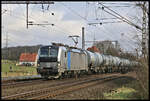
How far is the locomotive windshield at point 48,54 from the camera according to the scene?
1001 inches

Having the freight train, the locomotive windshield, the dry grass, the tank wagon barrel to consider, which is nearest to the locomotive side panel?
the freight train

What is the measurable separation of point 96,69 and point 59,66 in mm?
15190

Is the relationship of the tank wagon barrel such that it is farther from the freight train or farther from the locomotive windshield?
the locomotive windshield

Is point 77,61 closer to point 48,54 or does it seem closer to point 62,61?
point 62,61

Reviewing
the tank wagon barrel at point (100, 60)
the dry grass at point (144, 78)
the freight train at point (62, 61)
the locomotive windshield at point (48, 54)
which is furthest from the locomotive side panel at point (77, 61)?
the dry grass at point (144, 78)

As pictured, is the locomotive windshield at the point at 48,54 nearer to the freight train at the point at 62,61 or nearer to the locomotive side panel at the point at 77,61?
the freight train at the point at 62,61

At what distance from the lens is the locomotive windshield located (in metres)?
25.4

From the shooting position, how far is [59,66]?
25109 mm

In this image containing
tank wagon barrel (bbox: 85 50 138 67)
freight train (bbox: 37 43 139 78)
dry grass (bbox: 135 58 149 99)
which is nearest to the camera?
dry grass (bbox: 135 58 149 99)

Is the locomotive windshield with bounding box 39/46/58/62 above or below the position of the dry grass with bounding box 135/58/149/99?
above

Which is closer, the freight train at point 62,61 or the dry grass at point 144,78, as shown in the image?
the dry grass at point 144,78

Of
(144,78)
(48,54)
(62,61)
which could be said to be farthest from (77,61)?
(144,78)

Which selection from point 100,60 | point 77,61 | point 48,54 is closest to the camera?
point 48,54

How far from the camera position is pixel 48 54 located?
2564 centimetres
